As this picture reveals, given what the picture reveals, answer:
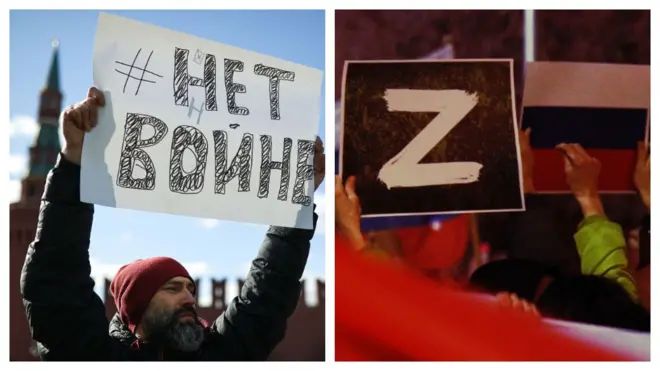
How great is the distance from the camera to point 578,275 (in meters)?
2.21

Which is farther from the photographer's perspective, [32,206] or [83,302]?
[32,206]

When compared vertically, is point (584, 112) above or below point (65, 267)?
above

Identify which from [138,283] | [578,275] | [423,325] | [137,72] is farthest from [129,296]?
[578,275]

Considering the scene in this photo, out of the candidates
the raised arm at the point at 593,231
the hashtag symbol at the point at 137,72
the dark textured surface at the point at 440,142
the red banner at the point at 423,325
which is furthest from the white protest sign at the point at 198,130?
the raised arm at the point at 593,231

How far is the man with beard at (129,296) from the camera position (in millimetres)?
1964

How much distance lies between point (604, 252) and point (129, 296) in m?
1.27

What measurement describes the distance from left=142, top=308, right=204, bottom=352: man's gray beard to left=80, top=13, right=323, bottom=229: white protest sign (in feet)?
0.89

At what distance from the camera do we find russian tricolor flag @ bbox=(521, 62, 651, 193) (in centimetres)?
224

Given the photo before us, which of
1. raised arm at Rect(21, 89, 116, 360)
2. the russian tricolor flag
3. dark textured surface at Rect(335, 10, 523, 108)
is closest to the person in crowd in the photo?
the russian tricolor flag

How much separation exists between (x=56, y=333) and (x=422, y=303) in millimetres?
938

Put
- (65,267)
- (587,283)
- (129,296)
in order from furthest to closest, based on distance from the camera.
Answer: (587,283)
(129,296)
(65,267)

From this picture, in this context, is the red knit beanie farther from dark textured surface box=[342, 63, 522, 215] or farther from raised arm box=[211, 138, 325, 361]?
dark textured surface box=[342, 63, 522, 215]

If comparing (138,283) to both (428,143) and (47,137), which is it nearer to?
(47,137)
